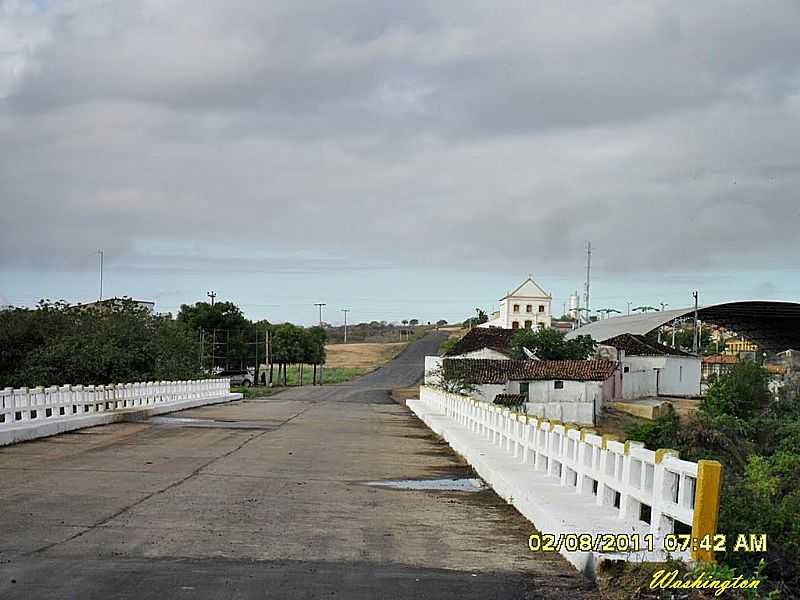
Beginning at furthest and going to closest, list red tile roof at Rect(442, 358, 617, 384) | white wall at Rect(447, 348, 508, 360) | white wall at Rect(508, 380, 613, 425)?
white wall at Rect(447, 348, 508, 360) → red tile roof at Rect(442, 358, 617, 384) → white wall at Rect(508, 380, 613, 425)

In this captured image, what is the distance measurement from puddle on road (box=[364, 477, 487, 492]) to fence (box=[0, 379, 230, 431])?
872cm

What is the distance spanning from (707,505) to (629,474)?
6.67ft

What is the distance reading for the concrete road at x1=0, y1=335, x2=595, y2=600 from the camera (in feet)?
26.1

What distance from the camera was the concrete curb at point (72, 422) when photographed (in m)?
20.7

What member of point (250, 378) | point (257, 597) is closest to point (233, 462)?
point (257, 597)

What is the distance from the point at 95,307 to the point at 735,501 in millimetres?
52073

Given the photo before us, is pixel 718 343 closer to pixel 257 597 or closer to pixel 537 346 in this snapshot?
pixel 537 346

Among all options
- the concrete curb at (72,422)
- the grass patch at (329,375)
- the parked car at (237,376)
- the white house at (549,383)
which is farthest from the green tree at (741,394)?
the grass patch at (329,375)

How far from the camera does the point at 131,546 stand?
941cm

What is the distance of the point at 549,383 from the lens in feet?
234

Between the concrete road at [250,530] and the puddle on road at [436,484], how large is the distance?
1.34 feet

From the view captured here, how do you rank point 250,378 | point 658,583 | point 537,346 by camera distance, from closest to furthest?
point 658,583
point 537,346
point 250,378

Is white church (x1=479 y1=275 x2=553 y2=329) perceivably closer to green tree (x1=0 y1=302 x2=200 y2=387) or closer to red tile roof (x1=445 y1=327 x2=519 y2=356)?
red tile roof (x1=445 y1=327 x2=519 y2=356)

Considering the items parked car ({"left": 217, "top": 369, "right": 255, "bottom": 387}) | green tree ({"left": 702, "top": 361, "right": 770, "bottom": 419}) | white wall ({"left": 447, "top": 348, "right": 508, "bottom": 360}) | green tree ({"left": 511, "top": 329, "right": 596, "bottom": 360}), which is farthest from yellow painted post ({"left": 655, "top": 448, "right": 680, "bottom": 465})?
parked car ({"left": 217, "top": 369, "right": 255, "bottom": 387})
